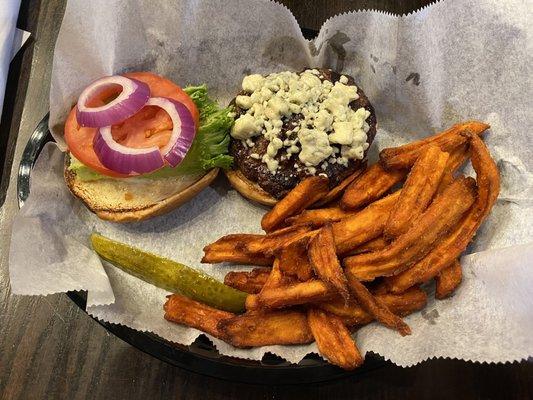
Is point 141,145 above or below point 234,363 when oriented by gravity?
above

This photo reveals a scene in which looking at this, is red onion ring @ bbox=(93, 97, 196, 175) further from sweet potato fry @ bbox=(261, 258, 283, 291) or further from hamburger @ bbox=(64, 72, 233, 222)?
sweet potato fry @ bbox=(261, 258, 283, 291)

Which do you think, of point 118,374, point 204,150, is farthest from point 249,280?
point 118,374

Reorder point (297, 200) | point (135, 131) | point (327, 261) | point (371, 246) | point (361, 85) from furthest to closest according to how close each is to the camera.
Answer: point (361, 85) → point (135, 131) → point (297, 200) → point (371, 246) → point (327, 261)

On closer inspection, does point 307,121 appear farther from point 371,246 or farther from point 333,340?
point 333,340

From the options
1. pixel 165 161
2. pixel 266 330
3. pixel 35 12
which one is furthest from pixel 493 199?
pixel 35 12

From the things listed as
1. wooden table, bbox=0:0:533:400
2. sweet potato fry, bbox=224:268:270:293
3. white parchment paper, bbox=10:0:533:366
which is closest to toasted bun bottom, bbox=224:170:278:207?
white parchment paper, bbox=10:0:533:366

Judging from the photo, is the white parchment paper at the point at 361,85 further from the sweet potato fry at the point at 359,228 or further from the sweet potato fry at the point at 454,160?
the sweet potato fry at the point at 359,228
